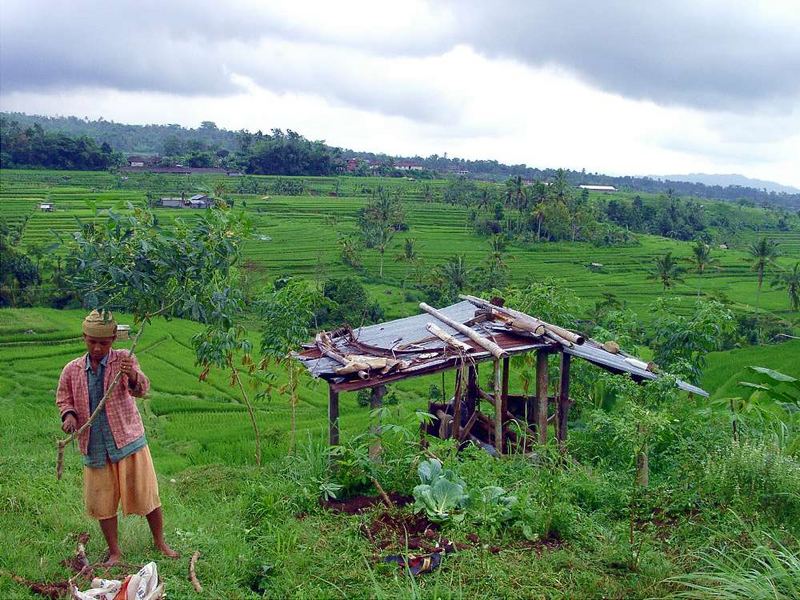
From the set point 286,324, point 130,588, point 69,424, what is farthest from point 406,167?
point 130,588

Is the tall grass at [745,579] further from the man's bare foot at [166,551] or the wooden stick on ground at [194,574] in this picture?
the man's bare foot at [166,551]

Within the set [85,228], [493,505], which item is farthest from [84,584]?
[493,505]

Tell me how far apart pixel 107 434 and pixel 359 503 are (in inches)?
62.1

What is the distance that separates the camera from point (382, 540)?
3.77 m

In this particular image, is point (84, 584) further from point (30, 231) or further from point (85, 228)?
point (30, 231)

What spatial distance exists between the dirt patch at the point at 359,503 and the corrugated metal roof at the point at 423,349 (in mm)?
979

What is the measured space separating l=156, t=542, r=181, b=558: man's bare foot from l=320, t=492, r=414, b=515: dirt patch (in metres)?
0.96

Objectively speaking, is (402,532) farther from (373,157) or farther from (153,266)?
(373,157)

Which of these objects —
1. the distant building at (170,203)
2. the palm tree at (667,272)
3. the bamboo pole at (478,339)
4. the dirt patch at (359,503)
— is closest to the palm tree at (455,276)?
the palm tree at (667,272)

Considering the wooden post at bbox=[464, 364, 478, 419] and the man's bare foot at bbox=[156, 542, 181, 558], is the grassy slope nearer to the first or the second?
the man's bare foot at bbox=[156, 542, 181, 558]

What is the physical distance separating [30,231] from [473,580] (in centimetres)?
3372

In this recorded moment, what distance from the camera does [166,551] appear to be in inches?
143

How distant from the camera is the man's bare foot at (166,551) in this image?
3632mm

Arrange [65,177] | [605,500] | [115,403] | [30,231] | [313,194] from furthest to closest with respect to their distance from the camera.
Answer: [313,194]
[65,177]
[30,231]
[605,500]
[115,403]
